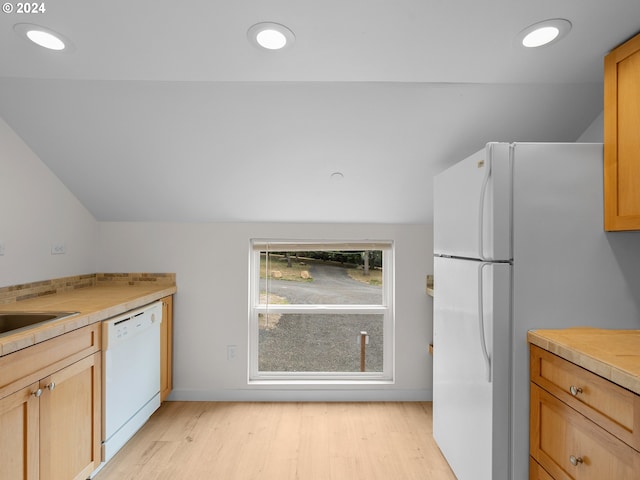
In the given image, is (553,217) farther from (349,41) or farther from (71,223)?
(71,223)

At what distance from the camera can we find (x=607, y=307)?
5.75 ft

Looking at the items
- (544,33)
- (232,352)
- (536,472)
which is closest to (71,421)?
(232,352)

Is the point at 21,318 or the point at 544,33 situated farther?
the point at 21,318

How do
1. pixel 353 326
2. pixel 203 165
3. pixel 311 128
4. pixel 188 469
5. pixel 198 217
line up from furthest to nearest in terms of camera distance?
1. pixel 353 326
2. pixel 198 217
3. pixel 203 165
4. pixel 311 128
5. pixel 188 469

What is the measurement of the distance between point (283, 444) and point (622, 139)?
2.39 meters

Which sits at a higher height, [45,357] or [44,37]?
[44,37]

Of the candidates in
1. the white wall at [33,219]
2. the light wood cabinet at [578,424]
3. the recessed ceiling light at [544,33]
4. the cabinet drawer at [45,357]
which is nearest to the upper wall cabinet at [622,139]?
the recessed ceiling light at [544,33]

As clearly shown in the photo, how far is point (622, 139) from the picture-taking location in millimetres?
1675

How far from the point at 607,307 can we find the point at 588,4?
1.19m

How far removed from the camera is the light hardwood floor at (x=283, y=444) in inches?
88.7

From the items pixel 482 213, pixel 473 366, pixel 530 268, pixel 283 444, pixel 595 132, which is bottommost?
pixel 283 444

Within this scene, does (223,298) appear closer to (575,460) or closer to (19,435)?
(19,435)

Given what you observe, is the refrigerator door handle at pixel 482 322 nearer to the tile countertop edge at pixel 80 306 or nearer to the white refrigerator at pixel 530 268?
the white refrigerator at pixel 530 268

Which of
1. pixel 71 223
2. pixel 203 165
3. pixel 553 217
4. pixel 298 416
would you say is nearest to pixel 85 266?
pixel 71 223
